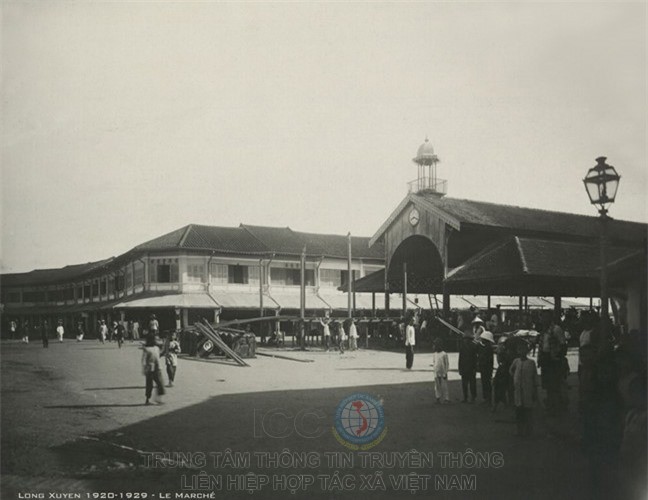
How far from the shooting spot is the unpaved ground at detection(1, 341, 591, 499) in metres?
6.45

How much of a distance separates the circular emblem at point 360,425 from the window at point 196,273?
101ft

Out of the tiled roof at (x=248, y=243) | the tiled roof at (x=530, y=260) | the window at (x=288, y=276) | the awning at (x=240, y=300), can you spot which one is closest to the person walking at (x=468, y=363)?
the tiled roof at (x=530, y=260)

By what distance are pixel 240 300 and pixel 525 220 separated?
19.2m

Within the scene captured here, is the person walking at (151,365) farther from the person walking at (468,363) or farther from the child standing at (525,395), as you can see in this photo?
the child standing at (525,395)

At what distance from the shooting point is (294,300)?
4128 cm

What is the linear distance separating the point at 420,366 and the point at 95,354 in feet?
46.0

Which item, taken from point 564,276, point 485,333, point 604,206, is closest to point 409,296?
point 564,276

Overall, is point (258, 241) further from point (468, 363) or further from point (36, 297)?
point (468, 363)

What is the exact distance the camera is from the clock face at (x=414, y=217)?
92.0ft

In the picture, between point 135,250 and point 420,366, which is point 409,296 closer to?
point 135,250

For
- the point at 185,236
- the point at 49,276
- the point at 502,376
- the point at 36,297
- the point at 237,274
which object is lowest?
the point at 502,376

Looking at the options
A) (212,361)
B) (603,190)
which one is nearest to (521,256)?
(212,361)

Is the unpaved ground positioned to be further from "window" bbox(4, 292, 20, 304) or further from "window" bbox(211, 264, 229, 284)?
"window" bbox(4, 292, 20, 304)

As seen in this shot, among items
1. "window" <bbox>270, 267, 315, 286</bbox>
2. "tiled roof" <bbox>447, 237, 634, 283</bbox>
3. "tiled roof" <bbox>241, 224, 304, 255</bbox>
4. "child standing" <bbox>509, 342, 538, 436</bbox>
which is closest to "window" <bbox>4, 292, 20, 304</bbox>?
"tiled roof" <bbox>241, 224, 304, 255</bbox>
